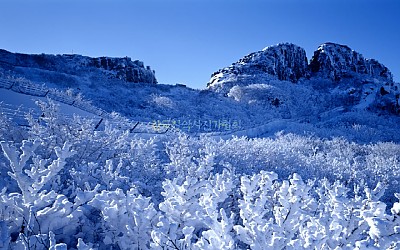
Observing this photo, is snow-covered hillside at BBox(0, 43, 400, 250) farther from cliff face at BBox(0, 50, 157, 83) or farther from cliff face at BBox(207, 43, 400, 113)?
cliff face at BBox(207, 43, 400, 113)

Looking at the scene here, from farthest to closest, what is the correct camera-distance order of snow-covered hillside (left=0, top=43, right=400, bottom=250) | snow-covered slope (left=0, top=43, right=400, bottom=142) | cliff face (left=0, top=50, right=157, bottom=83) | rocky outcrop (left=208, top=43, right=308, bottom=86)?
1. rocky outcrop (left=208, top=43, right=308, bottom=86)
2. cliff face (left=0, top=50, right=157, bottom=83)
3. snow-covered slope (left=0, top=43, right=400, bottom=142)
4. snow-covered hillside (left=0, top=43, right=400, bottom=250)

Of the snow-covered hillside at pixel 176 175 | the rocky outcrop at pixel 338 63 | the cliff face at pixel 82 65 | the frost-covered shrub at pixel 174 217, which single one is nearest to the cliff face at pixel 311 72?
the rocky outcrop at pixel 338 63

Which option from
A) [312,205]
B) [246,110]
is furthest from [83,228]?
[246,110]

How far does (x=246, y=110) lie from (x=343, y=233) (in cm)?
4039

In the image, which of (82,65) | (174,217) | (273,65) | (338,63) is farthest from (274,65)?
(174,217)

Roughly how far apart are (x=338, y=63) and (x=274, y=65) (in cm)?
2062

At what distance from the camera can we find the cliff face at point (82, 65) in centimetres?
4584

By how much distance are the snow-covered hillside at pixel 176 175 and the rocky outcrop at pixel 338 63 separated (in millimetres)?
29685

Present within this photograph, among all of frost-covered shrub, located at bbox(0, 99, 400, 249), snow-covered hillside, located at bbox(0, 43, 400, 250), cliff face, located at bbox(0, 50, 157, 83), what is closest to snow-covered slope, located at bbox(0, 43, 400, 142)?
cliff face, located at bbox(0, 50, 157, 83)

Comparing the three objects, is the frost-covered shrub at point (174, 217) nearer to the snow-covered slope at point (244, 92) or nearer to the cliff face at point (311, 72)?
the snow-covered slope at point (244, 92)

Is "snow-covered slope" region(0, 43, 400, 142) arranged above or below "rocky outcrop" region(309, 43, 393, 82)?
below

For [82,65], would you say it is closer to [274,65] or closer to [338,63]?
[274,65]

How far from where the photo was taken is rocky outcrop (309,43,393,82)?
7556 cm

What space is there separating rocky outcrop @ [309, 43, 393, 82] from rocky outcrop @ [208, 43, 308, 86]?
11.9 feet
